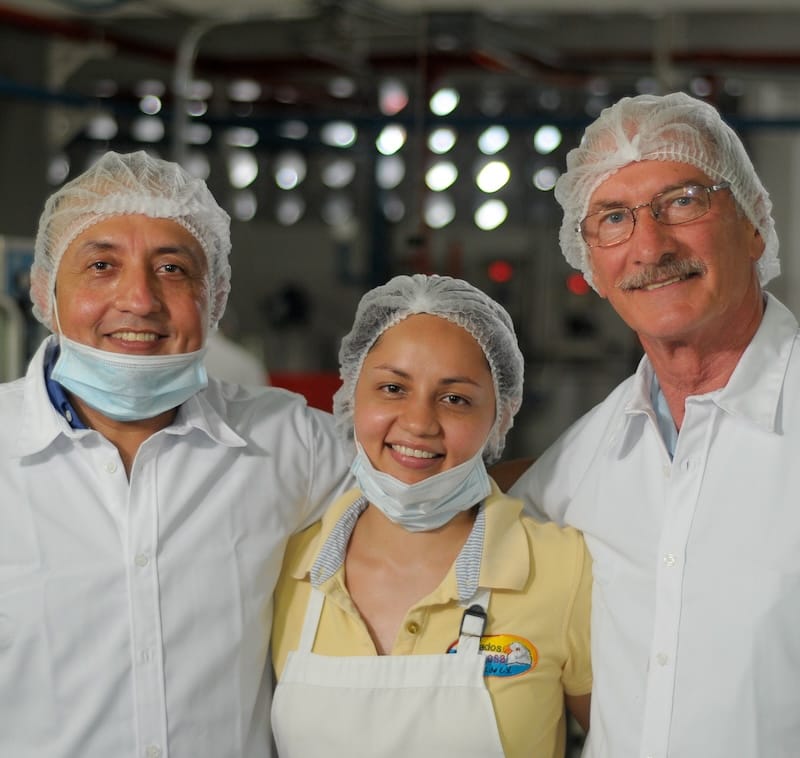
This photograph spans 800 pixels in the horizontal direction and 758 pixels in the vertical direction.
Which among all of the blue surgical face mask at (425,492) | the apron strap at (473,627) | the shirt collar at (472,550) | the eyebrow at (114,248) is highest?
the eyebrow at (114,248)

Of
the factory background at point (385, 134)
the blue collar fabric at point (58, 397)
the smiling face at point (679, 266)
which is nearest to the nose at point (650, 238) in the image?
the smiling face at point (679, 266)

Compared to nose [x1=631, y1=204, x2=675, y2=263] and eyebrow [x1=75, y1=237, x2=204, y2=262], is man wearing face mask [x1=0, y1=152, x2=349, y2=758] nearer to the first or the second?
eyebrow [x1=75, y1=237, x2=204, y2=262]

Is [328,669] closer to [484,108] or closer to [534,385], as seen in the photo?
[534,385]

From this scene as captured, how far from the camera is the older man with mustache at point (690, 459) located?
4.70 feet

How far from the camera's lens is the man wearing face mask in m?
1.56

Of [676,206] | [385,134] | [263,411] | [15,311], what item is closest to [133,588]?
[263,411]

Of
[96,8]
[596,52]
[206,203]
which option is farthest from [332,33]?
[206,203]

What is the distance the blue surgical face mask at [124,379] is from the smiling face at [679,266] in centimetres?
71

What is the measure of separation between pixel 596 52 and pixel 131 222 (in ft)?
14.2

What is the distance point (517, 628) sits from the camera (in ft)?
5.37

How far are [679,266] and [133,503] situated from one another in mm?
899

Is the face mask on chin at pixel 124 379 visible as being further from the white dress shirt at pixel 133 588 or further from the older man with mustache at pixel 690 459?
the older man with mustache at pixel 690 459

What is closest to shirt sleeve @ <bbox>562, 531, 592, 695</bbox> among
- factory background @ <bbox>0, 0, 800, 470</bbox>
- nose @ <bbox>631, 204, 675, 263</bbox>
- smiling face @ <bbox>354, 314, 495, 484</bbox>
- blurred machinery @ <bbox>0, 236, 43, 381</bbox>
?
smiling face @ <bbox>354, 314, 495, 484</bbox>

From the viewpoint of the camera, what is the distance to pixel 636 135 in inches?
62.0
